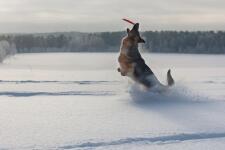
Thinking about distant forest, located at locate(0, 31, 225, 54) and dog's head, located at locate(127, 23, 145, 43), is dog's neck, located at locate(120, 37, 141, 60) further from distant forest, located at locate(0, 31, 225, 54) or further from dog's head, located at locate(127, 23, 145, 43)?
distant forest, located at locate(0, 31, 225, 54)

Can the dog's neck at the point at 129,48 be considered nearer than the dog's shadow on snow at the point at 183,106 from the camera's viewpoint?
No

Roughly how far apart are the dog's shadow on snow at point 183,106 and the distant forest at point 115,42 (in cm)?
7764

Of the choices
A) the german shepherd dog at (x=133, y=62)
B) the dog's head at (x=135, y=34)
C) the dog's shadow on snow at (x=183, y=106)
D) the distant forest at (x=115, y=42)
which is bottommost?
the distant forest at (x=115, y=42)

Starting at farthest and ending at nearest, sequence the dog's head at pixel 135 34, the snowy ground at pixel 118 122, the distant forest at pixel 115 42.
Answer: the distant forest at pixel 115 42
the dog's head at pixel 135 34
the snowy ground at pixel 118 122

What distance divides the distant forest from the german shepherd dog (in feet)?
256

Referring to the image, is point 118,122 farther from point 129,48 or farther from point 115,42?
point 115,42

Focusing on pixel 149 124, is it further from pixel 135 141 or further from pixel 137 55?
pixel 137 55

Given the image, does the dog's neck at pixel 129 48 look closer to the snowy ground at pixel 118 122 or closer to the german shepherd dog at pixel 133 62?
the german shepherd dog at pixel 133 62

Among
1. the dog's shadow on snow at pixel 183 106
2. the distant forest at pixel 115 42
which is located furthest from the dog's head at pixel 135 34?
the distant forest at pixel 115 42

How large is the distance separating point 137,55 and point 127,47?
0.34 meters

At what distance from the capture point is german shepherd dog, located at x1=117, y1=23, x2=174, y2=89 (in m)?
12.6

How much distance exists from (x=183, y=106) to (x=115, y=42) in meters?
96.1

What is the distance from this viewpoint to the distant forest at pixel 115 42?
99.4m

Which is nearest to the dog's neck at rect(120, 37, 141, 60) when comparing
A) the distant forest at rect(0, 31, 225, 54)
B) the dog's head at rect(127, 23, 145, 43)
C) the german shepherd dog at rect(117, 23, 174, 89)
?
the german shepherd dog at rect(117, 23, 174, 89)
